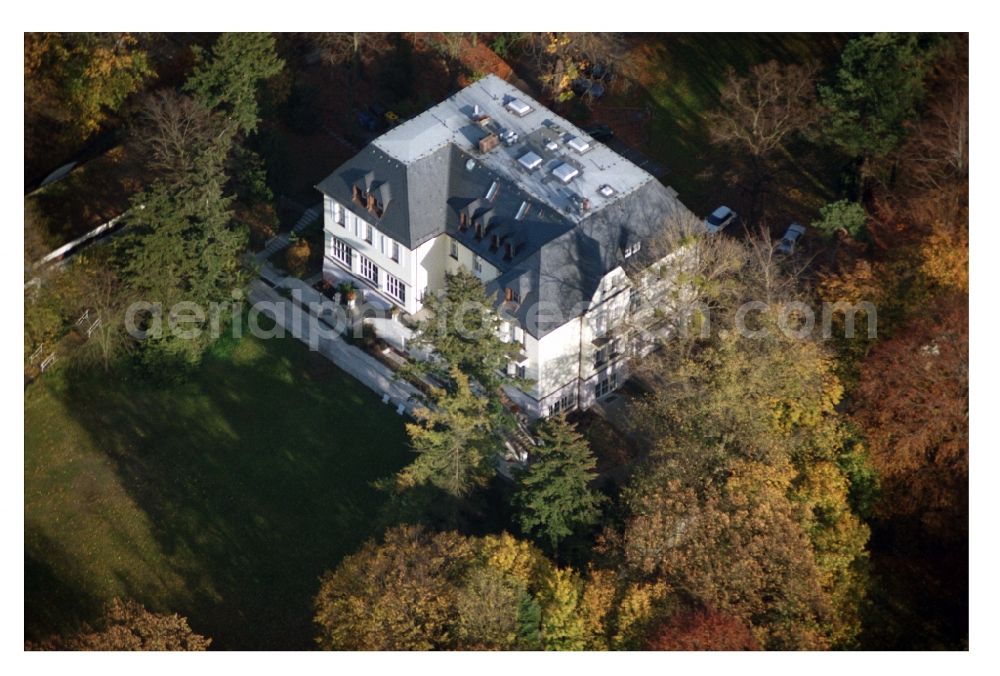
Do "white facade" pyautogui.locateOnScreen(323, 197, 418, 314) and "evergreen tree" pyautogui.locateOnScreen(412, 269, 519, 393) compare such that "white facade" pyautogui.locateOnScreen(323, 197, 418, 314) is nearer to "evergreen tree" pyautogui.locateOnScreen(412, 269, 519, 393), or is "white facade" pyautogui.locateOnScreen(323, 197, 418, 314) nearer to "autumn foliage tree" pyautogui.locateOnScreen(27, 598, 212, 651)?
"evergreen tree" pyautogui.locateOnScreen(412, 269, 519, 393)

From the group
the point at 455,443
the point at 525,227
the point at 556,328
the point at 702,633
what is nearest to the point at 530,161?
the point at 525,227

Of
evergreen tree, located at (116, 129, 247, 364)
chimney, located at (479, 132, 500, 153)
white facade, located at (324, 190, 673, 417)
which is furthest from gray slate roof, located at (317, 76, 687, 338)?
evergreen tree, located at (116, 129, 247, 364)

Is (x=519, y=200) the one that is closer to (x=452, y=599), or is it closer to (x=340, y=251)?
(x=340, y=251)

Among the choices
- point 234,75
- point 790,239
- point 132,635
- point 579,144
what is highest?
point 234,75

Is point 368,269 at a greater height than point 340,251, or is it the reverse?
point 340,251

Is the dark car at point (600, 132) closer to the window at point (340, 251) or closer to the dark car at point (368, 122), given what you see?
the dark car at point (368, 122)

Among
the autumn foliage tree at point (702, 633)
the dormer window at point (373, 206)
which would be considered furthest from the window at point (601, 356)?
the autumn foliage tree at point (702, 633)

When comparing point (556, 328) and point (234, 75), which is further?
point (234, 75)

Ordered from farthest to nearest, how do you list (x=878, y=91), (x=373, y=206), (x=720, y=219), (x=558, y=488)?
1. (x=720, y=219)
2. (x=878, y=91)
3. (x=373, y=206)
4. (x=558, y=488)

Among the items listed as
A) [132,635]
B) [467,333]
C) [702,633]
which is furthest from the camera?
[467,333]
